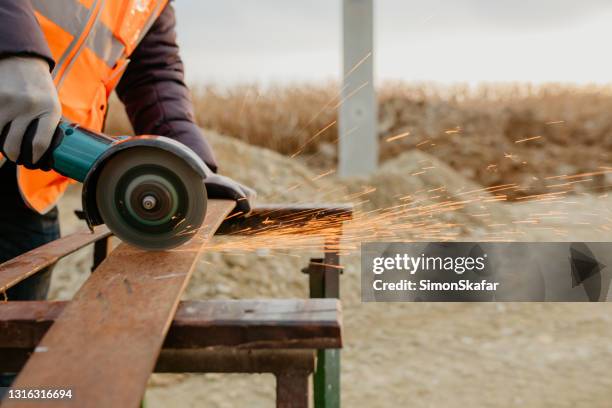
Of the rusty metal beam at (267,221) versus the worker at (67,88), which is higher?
the worker at (67,88)

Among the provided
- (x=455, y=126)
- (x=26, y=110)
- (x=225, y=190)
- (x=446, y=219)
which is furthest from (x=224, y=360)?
(x=455, y=126)

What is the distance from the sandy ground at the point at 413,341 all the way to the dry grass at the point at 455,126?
365cm

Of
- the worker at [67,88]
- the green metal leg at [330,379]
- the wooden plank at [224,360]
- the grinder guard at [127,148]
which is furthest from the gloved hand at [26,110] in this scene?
the green metal leg at [330,379]

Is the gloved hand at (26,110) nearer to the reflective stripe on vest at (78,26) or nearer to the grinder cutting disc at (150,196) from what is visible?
the grinder cutting disc at (150,196)

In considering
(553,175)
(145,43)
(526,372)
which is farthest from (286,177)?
(553,175)

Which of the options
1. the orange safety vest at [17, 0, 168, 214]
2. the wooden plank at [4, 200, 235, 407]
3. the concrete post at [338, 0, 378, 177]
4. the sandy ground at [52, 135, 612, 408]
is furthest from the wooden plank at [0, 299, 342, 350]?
the concrete post at [338, 0, 378, 177]

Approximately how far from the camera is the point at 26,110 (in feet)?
5.09

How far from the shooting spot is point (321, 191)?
748 cm

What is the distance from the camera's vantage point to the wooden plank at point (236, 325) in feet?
4.14

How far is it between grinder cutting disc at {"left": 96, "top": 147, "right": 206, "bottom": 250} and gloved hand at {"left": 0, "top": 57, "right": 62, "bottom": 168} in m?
0.16

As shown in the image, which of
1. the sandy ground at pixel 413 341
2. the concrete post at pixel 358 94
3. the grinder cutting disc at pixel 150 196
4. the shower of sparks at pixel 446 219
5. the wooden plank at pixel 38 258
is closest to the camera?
the grinder cutting disc at pixel 150 196

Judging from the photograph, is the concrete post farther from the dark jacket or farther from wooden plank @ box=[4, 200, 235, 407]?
wooden plank @ box=[4, 200, 235, 407]

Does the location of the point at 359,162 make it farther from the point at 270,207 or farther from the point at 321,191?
the point at 270,207

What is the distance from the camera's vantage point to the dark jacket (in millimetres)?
2533
